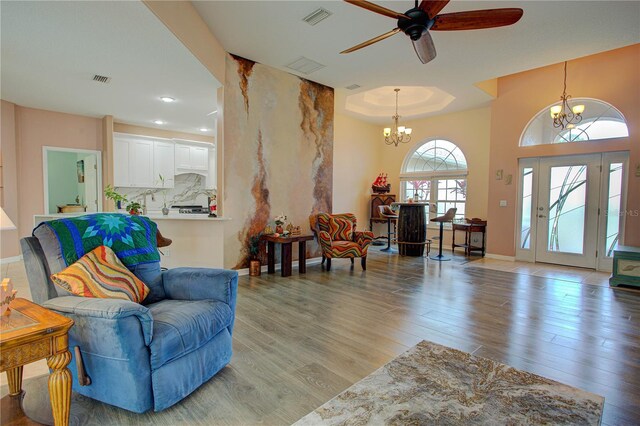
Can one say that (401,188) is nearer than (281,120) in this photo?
No

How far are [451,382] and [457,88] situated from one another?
532 centimetres

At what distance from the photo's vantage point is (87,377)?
171 cm

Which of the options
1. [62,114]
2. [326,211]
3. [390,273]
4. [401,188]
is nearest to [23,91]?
[62,114]

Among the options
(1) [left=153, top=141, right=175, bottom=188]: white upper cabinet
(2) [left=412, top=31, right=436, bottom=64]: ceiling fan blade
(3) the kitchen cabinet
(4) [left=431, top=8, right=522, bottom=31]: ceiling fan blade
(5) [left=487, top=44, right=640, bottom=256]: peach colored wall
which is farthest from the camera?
(1) [left=153, top=141, right=175, bottom=188]: white upper cabinet

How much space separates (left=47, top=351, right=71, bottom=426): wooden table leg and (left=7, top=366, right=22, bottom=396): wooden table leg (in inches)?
25.9

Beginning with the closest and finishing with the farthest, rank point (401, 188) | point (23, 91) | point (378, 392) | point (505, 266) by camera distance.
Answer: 1. point (378, 392)
2. point (23, 91)
3. point (505, 266)
4. point (401, 188)

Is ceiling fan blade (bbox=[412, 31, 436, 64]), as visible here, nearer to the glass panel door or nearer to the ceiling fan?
the ceiling fan

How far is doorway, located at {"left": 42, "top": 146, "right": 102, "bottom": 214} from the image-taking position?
648 cm

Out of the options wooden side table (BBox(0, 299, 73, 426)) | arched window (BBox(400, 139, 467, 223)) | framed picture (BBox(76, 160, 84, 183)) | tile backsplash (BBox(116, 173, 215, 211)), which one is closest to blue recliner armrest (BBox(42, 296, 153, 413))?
wooden side table (BBox(0, 299, 73, 426))

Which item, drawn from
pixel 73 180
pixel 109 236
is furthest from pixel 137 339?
pixel 73 180

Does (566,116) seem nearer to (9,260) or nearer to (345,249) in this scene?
(345,249)

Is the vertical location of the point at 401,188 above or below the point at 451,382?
above

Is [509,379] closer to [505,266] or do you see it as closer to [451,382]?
[451,382]

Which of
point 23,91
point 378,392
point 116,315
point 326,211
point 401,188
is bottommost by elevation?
point 378,392
